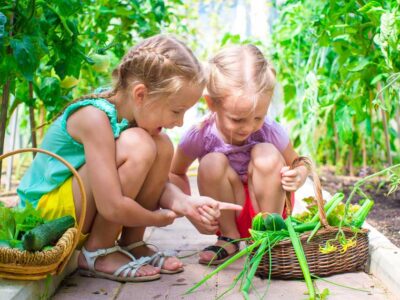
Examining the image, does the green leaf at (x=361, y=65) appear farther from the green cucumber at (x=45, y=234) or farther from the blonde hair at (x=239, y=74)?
the green cucumber at (x=45, y=234)

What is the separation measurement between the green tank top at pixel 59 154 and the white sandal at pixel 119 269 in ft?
0.92

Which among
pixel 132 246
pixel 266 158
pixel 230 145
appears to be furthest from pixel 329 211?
pixel 132 246

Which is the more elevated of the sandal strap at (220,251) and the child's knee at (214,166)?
the child's knee at (214,166)

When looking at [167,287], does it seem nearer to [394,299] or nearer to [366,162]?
[394,299]

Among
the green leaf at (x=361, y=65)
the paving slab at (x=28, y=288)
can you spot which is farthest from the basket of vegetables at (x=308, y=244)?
the green leaf at (x=361, y=65)

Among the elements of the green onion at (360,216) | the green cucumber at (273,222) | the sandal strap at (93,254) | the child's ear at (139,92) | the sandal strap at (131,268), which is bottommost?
the sandal strap at (131,268)

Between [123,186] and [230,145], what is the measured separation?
1.86 ft

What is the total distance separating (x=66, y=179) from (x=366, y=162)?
128 inches

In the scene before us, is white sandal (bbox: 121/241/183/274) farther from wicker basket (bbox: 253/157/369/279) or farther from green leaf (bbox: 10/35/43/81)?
green leaf (bbox: 10/35/43/81)

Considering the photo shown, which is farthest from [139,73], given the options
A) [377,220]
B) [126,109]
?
[377,220]

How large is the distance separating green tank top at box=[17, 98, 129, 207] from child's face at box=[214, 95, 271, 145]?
39cm

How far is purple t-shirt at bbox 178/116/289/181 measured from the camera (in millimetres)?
2604

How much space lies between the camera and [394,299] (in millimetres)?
2010

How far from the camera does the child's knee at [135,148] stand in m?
2.20
